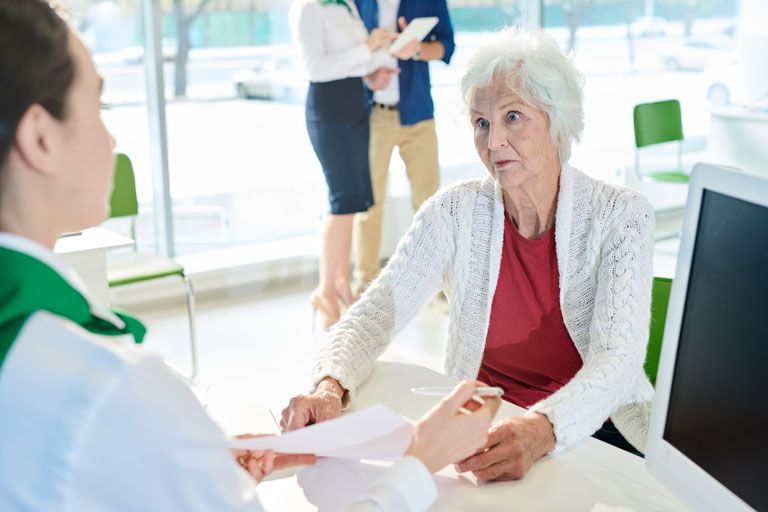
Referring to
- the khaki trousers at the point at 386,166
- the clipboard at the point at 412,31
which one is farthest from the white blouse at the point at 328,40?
the khaki trousers at the point at 386,166

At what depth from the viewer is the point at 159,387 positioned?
0.80 meters

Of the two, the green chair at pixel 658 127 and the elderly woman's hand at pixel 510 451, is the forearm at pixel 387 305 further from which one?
the green chair at pixel 658 127

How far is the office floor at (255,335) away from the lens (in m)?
3.79

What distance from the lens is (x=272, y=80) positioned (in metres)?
4.84

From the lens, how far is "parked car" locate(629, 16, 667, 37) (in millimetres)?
6445

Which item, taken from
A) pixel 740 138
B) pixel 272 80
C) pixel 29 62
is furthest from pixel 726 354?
pixel 740 138

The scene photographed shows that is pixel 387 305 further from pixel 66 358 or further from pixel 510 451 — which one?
pixel 66 358

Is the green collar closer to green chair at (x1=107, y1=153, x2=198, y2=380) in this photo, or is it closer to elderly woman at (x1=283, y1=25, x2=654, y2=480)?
elderly woman at (x1=283, y1=25, x2=654, y2=480)

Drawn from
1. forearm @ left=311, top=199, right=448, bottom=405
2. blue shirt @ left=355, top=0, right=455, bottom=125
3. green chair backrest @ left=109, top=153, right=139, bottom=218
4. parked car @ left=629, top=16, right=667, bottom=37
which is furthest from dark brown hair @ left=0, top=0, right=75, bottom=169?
parked car @ left=629, top=16, right=667, bottom=37

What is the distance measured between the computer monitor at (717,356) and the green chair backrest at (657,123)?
4.20 meters

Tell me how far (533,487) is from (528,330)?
2.09ft

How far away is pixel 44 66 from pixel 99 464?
0.38 metres

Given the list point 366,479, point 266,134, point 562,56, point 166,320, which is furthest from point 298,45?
point 366,479

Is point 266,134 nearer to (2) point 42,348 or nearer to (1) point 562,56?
(1) point 562,56
